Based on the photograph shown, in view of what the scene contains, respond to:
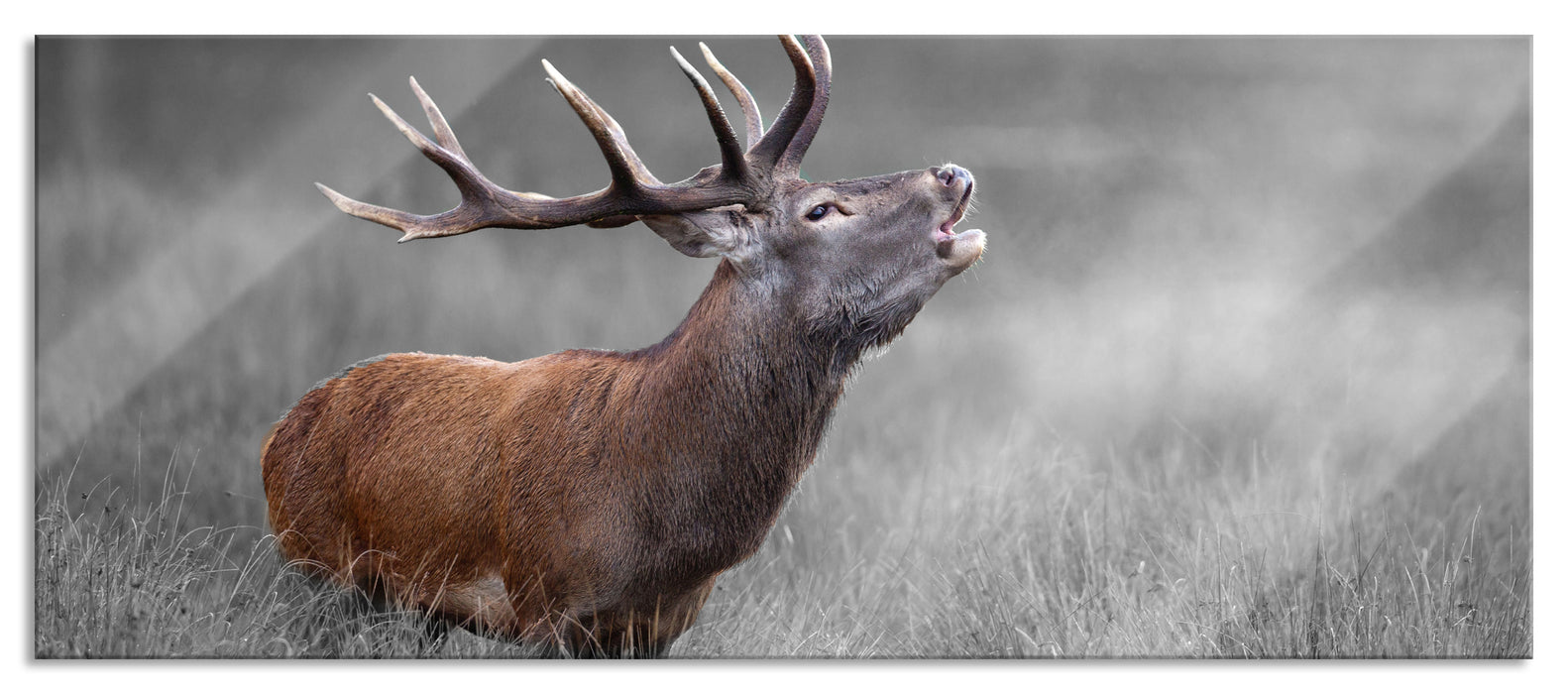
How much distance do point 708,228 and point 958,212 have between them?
560 mm

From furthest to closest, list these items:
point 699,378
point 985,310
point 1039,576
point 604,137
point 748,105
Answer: point 985,310
point 1039,576
point 748,105
point 699,378
point 604,137

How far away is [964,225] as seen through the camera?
155 inches

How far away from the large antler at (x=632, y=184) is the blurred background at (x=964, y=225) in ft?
2.28

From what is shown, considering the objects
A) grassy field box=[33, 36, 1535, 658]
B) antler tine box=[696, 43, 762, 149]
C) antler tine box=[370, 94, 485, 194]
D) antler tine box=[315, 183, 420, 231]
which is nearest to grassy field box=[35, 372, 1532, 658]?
grassy field box=[33, 36, 1535, 658]

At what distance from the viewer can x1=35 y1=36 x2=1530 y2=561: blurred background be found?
3613 mm

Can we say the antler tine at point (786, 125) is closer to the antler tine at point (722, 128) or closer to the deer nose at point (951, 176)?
the antler tine at point (722, 128)

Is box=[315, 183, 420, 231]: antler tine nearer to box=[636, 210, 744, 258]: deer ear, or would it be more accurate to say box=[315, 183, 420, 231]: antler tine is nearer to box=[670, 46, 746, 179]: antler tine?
box=[636, 210, 744, 258]: deer ear

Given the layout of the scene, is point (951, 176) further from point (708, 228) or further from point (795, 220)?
point (708, 228)

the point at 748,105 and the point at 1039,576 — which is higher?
the point at 748,105

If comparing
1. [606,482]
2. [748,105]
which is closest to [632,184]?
Result: [748,105]

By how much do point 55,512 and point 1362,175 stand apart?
3598 mm

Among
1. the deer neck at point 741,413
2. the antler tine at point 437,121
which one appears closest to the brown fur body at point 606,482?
the deer neck at point 741,413

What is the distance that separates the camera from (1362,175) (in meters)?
3.82
